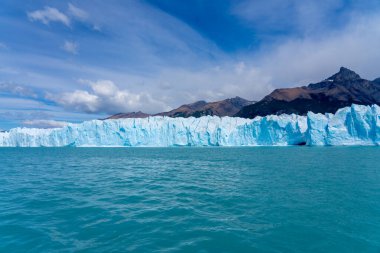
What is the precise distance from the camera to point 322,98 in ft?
434

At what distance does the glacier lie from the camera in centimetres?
6003

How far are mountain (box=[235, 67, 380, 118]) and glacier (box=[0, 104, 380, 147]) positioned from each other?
5672 centimetres

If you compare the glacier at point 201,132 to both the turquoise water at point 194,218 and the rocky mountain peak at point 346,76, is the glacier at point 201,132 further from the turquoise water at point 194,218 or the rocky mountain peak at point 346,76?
the rocky mountain peak at point 346,76

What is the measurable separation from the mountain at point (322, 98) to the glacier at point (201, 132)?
186 ft

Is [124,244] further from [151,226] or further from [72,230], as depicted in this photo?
[72,230]

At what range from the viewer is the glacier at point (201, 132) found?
197 ft

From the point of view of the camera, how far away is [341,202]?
1009 centimetres

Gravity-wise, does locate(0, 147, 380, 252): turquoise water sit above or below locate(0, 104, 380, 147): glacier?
below

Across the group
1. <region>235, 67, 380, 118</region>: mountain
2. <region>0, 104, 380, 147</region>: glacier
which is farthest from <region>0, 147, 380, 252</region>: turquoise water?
<region>235, 67, 380, 118</region>: mountain

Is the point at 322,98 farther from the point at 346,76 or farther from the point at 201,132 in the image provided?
the point at 201,132

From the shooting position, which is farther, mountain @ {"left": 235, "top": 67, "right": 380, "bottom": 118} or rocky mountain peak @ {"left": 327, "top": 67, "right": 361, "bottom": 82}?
rocky mountain peak @ {"left": 327, "top": 67, "right": 361, "bottom": 82}

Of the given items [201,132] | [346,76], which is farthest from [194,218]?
[346,76]

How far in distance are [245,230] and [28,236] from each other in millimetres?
5725

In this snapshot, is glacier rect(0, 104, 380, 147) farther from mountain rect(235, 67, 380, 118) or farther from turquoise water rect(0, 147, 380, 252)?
mountain rect(235, 67, 380, 118)
